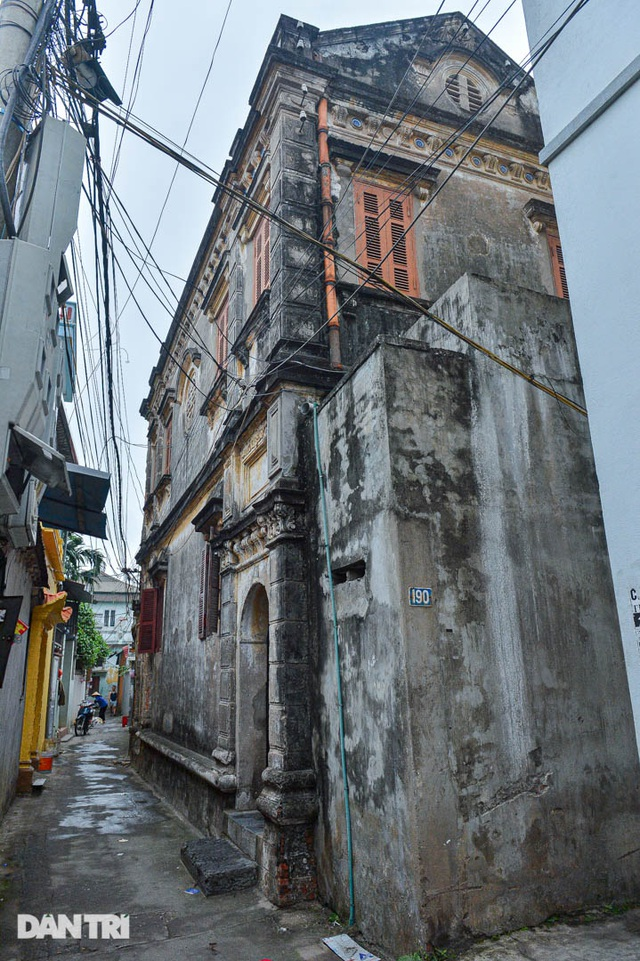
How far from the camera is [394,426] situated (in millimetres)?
5320

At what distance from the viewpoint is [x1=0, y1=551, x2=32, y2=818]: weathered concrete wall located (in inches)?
344

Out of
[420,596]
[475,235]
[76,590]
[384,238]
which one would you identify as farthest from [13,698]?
[475,235]

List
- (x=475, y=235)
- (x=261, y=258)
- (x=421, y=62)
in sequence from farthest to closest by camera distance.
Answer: (x=421, y=62)
(x=475, y=235)
(x=261, y=258)

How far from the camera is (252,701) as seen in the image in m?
7.83

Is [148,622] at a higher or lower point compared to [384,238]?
lower

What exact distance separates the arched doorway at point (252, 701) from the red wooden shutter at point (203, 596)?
6.37 feet

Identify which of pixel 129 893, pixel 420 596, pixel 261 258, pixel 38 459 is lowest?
pixel 129 893

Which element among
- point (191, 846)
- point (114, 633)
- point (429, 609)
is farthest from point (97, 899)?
point (114, 633)

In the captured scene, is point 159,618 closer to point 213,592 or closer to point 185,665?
point 185,665

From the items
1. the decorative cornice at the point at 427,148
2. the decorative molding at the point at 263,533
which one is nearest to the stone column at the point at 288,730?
the decorative molding at the point at 263,533

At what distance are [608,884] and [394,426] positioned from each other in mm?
4087

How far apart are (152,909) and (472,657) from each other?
388 centimetres

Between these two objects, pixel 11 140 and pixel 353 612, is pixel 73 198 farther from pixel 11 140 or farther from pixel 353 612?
pixel 353 612

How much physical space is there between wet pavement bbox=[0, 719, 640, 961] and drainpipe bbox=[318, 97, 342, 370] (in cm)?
558
